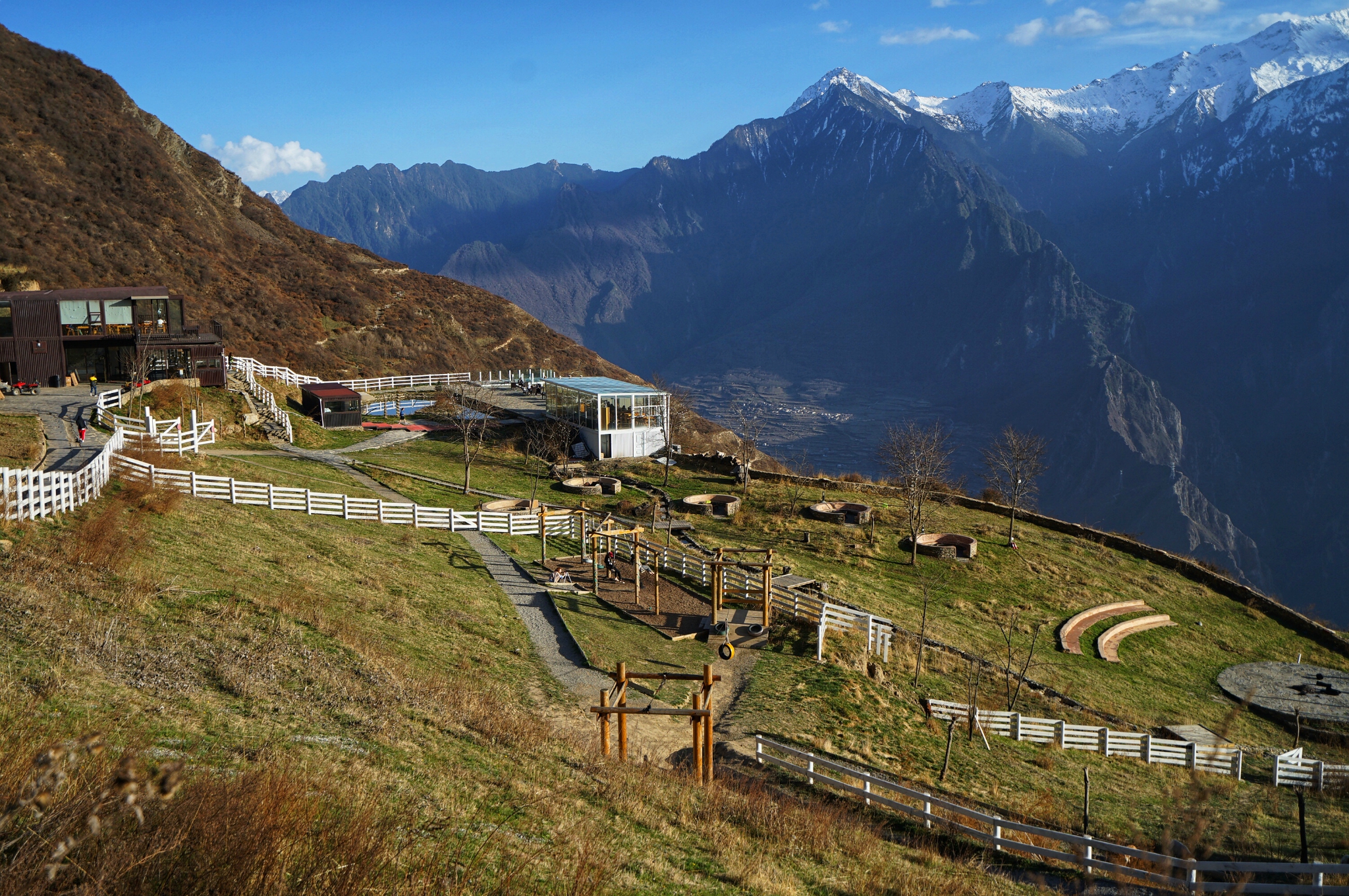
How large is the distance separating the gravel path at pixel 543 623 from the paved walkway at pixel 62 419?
12.3 m

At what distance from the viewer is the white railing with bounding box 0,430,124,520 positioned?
18500 millimetres

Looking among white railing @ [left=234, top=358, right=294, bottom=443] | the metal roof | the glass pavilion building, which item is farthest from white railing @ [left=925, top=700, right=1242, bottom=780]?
white railing @ [left=234, top=358, right=294, bottom=443]

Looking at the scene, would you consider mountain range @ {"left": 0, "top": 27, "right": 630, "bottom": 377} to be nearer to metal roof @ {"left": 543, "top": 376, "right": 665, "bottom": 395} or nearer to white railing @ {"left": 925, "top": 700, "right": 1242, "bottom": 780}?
metal roof @ {"left": 543, "top": 376, "right": 665, "bottom": 395}

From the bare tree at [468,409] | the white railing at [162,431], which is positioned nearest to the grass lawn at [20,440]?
the white railing at [162,431]

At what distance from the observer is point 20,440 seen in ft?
93.7

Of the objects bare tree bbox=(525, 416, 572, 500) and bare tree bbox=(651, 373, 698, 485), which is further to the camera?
bare tree bbox=(651, 373, 698, 485)

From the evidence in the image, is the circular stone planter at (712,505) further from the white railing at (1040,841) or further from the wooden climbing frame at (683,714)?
the wooden climbing frame at (683,714)

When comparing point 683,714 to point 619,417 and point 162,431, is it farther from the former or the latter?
point 619,417

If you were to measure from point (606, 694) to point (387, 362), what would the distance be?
65.8 m

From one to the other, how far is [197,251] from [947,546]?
69712 millimetres

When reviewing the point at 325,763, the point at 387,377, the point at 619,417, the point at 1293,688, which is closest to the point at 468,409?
the point at 619,417

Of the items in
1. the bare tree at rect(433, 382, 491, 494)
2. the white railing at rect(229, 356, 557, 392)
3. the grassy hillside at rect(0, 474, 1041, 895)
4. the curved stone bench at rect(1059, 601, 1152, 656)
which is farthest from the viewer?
the white railing at rect(229, 356, 557, 392)

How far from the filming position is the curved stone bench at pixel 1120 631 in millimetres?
28141

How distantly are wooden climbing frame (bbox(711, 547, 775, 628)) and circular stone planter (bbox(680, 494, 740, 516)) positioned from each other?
12.4m
